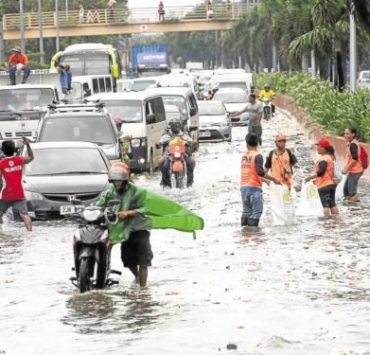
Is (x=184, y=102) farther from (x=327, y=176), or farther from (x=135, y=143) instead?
(x=327, y=176)

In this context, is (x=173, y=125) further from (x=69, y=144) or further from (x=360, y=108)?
(x=360, y=108)

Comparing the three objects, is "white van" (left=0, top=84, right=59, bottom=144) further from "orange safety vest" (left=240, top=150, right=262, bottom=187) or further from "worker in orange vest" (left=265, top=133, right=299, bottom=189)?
"orange safety vest" (left=240, top=150, right=262, bottom=187)

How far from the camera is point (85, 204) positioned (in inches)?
895

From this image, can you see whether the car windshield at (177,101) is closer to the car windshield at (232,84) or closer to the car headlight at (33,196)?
the car headlight at (33,196)

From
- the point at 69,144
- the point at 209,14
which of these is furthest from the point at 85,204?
the point at 209,14

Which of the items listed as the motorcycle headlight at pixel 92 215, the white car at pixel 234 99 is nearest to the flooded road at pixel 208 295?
the motorcycle headlight at pixel 92 215

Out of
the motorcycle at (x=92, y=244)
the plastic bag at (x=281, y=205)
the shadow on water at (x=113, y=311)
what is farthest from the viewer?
the plastic bag at (x=281, y=205)

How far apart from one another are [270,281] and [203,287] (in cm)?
79

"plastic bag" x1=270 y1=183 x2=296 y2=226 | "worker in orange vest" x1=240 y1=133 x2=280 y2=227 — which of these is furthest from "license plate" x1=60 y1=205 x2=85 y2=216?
"plastic bag" x1=270 y1=183 x2=296 y2=226

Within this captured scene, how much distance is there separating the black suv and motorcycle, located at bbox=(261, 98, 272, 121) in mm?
29723

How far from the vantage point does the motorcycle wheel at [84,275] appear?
14.7m

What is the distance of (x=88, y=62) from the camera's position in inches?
2502

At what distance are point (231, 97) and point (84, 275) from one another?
137 feet

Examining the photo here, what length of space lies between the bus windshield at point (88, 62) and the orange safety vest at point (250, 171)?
42.1 metres
